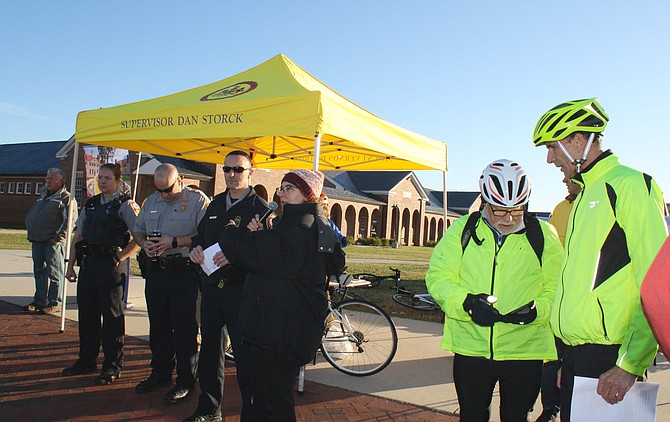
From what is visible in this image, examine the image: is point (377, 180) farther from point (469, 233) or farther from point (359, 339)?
point (469, 233)

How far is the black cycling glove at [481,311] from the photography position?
2.49m

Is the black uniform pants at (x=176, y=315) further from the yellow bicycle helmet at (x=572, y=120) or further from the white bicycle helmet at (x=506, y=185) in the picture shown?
the yellow bicycle helmet at (x=572, y=120)

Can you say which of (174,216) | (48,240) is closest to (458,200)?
(48,240)

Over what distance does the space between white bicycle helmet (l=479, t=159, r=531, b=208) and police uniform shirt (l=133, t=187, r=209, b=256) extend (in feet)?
9.77

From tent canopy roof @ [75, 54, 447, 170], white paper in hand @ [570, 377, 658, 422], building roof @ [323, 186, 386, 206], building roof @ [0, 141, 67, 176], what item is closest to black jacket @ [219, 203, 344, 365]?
white paper in hand @ [570, 377, 658, 422]

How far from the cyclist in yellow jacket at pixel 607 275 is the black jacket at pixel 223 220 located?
2421mm

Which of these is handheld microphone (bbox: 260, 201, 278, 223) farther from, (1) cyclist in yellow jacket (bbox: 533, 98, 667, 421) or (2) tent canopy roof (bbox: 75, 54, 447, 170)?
(1) cyclist in yellow jacket (bbox: 533, 98, 667, 421)

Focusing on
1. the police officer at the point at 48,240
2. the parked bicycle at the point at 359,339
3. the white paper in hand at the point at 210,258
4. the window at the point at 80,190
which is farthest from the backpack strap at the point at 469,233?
the window at the point at 80,190

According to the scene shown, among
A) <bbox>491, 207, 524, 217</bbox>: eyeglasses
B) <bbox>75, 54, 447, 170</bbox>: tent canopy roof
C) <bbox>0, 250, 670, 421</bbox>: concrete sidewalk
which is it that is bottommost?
<bbox>0, 250, 670, 421</bbox>: concrete sidewalk

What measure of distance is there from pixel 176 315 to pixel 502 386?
2.99m

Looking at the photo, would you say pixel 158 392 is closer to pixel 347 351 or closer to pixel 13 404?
pixel 13 404

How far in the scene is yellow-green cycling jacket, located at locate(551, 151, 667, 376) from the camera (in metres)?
2.01

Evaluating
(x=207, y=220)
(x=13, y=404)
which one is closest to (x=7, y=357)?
(x=13, y=404)

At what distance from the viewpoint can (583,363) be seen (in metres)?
A: 2.16
